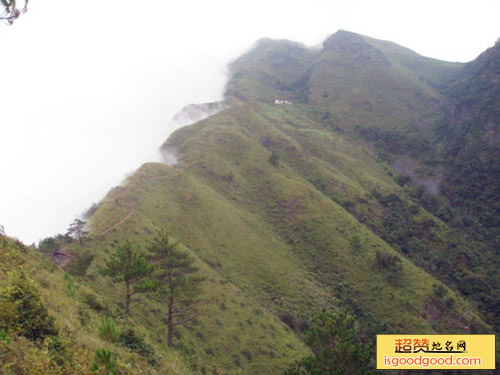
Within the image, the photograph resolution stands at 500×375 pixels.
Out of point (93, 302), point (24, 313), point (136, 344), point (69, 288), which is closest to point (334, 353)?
point (136, 344)

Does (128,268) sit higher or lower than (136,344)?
higher

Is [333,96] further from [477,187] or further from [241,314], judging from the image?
[241,314]

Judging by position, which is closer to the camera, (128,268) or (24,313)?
(24,313)

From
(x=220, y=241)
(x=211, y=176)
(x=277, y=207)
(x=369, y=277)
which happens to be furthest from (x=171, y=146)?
(x=369, y=277)

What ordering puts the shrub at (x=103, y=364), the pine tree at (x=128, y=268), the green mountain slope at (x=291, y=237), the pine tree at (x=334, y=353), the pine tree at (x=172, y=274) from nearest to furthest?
1. the shrub at (x=103, y=364)
2. the pine tree at (x=334, y=353)
3. the pine tree at (x=128, y=268)
4. the pine tree at (x=172, y=274)
5. the green mountain slope at (x=291, y=237)

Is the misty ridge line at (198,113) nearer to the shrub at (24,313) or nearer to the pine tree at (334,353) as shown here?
the pine tree at (334,353)

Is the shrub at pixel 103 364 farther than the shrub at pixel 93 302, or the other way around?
the shrub at pixel 93 302

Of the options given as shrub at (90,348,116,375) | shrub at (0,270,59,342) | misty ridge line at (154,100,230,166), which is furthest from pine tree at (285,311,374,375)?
misty ridge line at (154,100,230,166)

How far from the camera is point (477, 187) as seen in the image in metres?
122

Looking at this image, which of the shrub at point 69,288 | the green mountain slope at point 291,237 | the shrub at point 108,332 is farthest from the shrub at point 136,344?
the shrub at point 69,288

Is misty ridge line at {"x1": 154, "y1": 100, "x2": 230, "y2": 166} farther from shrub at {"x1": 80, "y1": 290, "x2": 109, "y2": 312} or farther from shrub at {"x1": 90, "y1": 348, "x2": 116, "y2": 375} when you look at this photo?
shrub at {"x1": 90, "y1": 348, "x2": 116, "y2": 375}

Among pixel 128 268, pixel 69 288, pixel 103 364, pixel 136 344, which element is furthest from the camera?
pixel 128 268

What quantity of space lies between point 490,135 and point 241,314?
139m

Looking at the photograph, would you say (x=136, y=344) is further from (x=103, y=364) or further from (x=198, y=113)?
(x=198, y=113)
